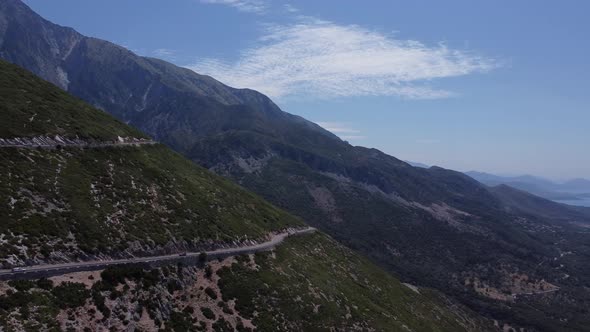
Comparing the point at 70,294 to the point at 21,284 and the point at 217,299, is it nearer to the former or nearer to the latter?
the point at 21,284

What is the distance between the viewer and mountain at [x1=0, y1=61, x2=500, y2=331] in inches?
1592

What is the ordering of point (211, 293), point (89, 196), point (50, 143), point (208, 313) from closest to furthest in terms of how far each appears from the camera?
point (208, 313)
point (211, 293)
point (89, 196)
point (50, 143)

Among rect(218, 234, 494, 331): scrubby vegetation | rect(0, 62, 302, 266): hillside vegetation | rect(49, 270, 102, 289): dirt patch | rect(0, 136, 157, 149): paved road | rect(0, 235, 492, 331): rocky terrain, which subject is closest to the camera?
rect(0, 235, 492, 331): rocky terrain

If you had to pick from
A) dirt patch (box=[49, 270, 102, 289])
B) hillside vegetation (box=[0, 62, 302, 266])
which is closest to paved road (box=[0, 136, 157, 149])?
hillside vegetation (box=[0, 62, 302, 266])

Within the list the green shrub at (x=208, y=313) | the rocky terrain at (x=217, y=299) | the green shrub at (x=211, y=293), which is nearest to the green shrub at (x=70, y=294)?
the rocky terrain at (x=217, y=299)

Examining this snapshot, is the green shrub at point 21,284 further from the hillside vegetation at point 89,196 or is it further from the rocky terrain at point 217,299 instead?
the hillside vegetation at point 89,196

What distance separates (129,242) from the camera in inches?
2058

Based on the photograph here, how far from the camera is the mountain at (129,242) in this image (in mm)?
40438

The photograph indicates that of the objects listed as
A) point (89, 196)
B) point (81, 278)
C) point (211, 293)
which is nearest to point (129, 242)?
point (89, 196)

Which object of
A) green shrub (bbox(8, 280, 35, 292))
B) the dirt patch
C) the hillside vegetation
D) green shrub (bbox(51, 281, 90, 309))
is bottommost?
green shrub (bbox(51, 281, 90, 309))

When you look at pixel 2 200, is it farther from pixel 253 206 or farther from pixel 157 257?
pixel 253 206

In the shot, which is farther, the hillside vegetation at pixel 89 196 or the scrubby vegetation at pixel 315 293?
the scrubby vegetation at pixel 315 293

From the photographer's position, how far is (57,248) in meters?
43.9

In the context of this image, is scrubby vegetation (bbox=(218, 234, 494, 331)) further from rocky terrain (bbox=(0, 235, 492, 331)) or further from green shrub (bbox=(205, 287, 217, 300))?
green shrub (bbox=(205, 287, 217, 300))
